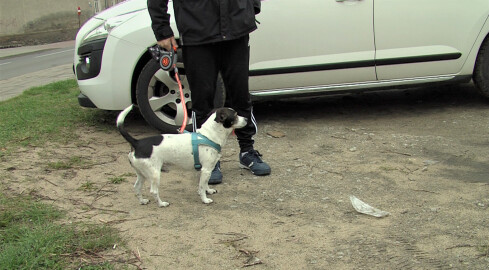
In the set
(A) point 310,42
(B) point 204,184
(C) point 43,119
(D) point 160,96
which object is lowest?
(C) point 43,119

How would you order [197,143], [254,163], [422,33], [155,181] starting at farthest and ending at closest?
[422,33], [254,163], [197,143], [155,181]

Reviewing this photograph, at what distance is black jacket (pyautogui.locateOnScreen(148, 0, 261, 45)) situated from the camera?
359 cm

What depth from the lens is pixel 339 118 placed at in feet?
17.6

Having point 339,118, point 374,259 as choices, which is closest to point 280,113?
point 339,118

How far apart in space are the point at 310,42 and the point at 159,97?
150 cm

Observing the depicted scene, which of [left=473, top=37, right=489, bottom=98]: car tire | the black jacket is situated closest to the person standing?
the black jacket

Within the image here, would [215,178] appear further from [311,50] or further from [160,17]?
[311,50]

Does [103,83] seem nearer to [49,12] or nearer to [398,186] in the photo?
[398,186]

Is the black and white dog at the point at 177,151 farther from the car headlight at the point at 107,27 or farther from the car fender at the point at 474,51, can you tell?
the car fender at the point at 474,51

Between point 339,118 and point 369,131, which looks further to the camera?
point 339,118

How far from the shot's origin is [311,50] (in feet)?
16.2

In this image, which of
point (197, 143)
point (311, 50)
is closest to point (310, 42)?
point (311, 50)

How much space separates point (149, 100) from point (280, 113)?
58.6 inches

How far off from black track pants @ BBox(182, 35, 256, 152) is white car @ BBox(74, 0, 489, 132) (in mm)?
1050
